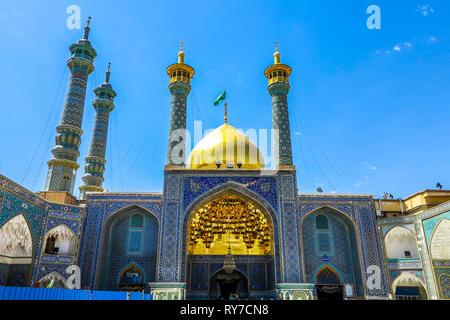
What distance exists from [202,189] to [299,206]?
3.85 m

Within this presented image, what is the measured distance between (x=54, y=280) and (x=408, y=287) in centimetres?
1270

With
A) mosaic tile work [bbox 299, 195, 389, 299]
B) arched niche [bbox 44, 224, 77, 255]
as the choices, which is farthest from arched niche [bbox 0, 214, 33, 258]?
mosaic tile work [bbox 299, 195, 389, 299]

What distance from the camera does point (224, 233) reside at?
1578 cm

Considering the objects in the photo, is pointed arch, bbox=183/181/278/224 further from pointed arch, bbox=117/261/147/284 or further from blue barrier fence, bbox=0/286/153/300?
blue barrier fence, bbox=0/286/153/300

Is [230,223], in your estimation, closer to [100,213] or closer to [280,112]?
[280,112]

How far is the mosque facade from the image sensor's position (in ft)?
39.3

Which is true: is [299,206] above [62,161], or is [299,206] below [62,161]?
below

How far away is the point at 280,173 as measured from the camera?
539 inches

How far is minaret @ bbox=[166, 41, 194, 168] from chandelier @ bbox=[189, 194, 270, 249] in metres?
2.75

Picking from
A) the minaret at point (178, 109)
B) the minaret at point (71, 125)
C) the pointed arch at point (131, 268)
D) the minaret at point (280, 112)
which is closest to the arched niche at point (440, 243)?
the minaret at point (280, 112)

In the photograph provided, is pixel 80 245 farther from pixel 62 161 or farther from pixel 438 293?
pixel 438 293

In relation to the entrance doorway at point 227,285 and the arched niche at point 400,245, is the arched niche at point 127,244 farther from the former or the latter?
the arched niche at point 400,245

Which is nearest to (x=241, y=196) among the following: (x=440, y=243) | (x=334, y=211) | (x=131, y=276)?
(x=334, y=211)
